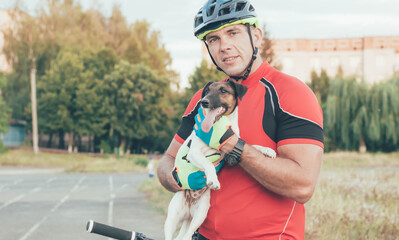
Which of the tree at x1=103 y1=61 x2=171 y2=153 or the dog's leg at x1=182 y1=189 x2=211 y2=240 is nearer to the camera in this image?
the dog's leg at x1=182 y1=189 x2=211 y2=240

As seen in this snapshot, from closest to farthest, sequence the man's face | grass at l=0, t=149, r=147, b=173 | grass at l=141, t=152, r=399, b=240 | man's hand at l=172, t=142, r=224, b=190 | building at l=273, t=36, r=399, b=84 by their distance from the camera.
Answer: man's hand at l=172, t=142, r=224, b=190
the man's face
grass at l=141, t=152, r=399, b=240
grass at l=0, t=149, r=147, b=173
building at l=273, t=36, r=399, b=84

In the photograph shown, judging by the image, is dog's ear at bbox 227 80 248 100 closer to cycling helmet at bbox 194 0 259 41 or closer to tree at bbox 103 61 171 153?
cycling helmet at bbox 194 0 259 41

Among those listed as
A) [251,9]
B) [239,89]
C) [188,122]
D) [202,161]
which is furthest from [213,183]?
[251,9]

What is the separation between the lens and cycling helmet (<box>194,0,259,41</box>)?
8.63ft

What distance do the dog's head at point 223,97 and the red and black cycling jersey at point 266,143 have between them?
0.14ft

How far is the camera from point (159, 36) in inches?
2574

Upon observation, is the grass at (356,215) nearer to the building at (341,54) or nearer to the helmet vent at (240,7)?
the helmet vent at (240,7)

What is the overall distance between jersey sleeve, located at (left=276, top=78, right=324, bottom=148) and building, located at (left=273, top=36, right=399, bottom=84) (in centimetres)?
8313

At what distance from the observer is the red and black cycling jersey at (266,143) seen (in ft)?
7.66

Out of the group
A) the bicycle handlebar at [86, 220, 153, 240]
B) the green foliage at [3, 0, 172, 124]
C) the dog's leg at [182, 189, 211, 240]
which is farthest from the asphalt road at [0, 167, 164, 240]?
the green foliage at [3, 0, 172, 124]

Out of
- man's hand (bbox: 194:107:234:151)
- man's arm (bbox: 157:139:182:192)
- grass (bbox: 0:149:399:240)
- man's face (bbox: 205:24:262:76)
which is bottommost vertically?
grass (bbox: 0:149:399:240)

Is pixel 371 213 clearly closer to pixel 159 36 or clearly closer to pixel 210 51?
pixel 210 51

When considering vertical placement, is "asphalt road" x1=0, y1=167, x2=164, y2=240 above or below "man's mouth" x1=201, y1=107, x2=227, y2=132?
below

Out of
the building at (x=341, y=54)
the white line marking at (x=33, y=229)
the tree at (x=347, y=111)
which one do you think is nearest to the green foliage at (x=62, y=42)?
the tree at (x=347, y=111)
